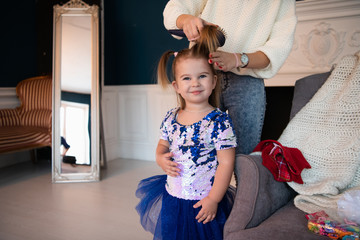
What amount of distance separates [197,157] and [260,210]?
1.04 feet

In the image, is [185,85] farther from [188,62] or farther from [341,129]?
[341,129]

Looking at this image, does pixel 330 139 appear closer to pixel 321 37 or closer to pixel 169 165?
pixel 169 165

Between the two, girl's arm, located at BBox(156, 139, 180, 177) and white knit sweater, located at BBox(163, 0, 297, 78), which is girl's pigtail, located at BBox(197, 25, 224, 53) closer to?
white knit sweater, located at BBox(163, 0, 297, 78)

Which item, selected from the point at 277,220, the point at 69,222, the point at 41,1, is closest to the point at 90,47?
the point at 41,1

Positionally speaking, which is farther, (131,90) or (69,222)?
(131,90)

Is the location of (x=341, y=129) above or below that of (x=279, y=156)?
above

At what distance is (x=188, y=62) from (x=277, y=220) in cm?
70

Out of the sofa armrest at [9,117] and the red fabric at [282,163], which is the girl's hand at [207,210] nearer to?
the red fabric at [282,163]

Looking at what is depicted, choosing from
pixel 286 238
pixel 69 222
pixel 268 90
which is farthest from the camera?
pixel 268 90

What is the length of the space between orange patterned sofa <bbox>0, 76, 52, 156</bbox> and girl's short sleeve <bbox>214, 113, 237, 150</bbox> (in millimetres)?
2618

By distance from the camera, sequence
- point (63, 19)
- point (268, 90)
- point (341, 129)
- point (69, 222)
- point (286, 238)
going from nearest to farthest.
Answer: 1. point (286, 238)
2. point (341, 129)
3. point (69, 222)
4. point (268, 90)
5. point (63, 19)

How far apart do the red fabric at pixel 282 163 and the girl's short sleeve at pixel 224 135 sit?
7.1 inches

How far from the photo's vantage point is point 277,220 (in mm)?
1132

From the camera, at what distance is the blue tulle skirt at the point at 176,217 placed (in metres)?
1.20
